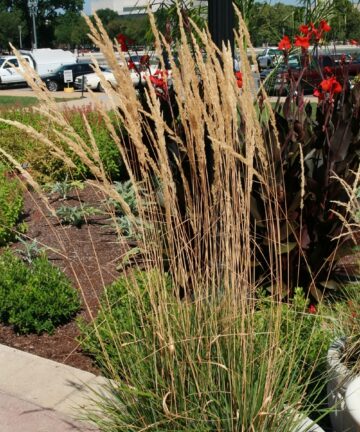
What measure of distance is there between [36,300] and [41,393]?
859 mm

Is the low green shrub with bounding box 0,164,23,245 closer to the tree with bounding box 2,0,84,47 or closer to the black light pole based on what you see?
the black light pole

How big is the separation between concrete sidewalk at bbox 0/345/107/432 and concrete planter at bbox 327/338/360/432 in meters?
1.03

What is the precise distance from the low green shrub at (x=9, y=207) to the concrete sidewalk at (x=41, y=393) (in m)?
2.04

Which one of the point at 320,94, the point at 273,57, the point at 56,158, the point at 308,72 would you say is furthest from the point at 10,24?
the point at 320,94

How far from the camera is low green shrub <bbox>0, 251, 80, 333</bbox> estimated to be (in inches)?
164

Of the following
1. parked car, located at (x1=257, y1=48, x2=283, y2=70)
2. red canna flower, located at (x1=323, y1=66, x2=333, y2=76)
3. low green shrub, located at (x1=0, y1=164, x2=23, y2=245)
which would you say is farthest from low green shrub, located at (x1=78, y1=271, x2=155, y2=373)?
parked car, located at (x1=257, y1=48, x2=283, y2=70)

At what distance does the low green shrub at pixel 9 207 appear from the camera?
5.83 metres

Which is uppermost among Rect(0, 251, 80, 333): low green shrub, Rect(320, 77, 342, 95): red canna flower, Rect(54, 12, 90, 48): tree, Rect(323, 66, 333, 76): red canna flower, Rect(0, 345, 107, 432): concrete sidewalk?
Rect(54, 12, 90, 48): tree

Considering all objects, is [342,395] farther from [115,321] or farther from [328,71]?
[328,71]

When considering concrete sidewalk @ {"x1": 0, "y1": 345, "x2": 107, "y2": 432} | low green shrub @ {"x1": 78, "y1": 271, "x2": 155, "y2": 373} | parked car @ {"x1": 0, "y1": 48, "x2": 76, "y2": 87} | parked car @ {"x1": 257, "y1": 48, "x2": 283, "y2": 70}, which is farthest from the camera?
parked car @ {"x1": 0, "y1": 48, "x2": 76, "y2": 87}

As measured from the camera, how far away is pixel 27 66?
245 cm

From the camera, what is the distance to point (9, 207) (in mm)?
5965

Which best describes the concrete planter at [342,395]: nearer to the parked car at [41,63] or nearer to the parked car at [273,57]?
the parked car at [273,57]

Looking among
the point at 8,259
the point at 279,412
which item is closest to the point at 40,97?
the point at 279,412
